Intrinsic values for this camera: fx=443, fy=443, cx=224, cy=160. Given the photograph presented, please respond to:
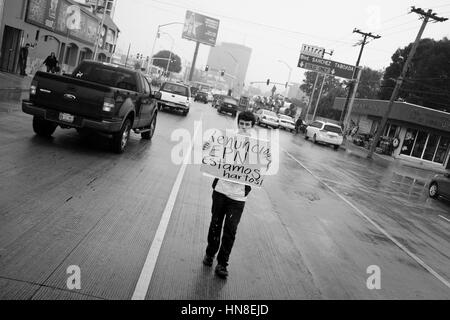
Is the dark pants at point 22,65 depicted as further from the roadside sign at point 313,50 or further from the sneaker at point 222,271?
the roadside sign at point 313,50

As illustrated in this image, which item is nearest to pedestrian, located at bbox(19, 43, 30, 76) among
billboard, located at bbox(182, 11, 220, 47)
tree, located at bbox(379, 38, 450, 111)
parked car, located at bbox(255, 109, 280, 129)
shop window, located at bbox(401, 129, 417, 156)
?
parked car, located at bbox(255, 109, 280, 129)

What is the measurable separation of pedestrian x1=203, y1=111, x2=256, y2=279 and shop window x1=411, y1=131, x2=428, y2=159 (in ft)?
125

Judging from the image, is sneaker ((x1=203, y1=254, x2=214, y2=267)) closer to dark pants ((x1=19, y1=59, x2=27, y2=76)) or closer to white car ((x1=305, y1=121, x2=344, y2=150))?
dark pants ((x1=19, y1=59, x2=27, y2=76))

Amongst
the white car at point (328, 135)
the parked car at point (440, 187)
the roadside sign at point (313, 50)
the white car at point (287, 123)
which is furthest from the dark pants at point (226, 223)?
the roadside sign at point (313, 50)

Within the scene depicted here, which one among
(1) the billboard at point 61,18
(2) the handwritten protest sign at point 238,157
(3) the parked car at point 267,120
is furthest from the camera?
(3) the parked car at point 267,120

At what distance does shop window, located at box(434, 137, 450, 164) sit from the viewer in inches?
1557

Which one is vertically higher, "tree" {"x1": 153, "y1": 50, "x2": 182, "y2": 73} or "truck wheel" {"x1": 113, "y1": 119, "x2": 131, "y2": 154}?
"tree" {"x1": 153, "y1": 50, "x2": 182, "y2": 73}

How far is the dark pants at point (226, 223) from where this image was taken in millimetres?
4922

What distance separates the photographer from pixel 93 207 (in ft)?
20.7

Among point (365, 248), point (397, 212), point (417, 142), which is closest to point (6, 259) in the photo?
point (365, 248)

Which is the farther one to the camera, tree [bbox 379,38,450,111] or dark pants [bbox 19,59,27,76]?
tree [bbox 379,38,450,111]

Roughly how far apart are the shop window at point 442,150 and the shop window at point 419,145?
1516 mm

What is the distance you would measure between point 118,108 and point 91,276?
19.3 ft
